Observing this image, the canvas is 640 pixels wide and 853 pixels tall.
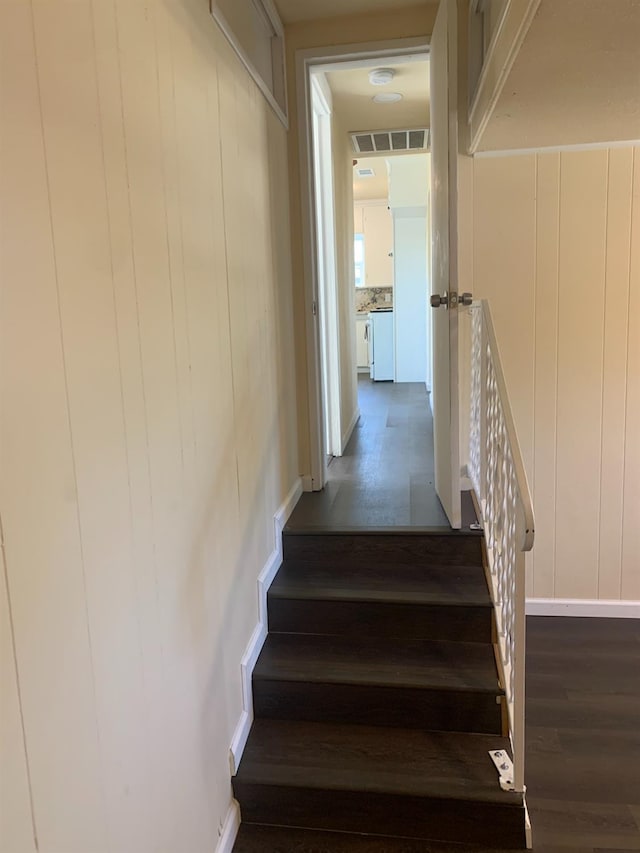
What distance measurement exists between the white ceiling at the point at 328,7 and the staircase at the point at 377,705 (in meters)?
2.23

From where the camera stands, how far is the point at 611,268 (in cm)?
275

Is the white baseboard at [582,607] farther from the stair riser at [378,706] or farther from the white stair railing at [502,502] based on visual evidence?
the stair riser at [378,706]

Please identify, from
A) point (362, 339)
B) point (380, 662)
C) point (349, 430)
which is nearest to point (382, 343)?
point (362, 339)

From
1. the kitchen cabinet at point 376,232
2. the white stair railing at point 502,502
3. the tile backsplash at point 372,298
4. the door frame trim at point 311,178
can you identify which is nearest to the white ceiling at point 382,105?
the door frame trim at point 311,178

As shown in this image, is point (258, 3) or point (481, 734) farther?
point (258, 3)

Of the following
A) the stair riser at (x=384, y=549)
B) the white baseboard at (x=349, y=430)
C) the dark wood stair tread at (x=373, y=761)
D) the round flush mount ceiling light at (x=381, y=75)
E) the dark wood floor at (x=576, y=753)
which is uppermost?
the round flush mount ceiling light at (x=381, y=75)

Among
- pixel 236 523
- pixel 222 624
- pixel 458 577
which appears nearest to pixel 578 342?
pixel 458 577

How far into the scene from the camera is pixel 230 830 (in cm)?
176

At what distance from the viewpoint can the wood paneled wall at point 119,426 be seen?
864 millimetres

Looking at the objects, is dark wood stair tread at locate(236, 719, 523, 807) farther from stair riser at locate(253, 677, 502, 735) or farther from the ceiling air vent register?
the ceiling air vent register

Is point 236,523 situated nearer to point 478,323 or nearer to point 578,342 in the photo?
point 478,323

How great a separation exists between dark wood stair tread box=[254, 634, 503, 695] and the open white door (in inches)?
20.4

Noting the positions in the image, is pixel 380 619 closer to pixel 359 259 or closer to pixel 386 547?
pixel 386 547

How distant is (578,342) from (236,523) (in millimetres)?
1863
